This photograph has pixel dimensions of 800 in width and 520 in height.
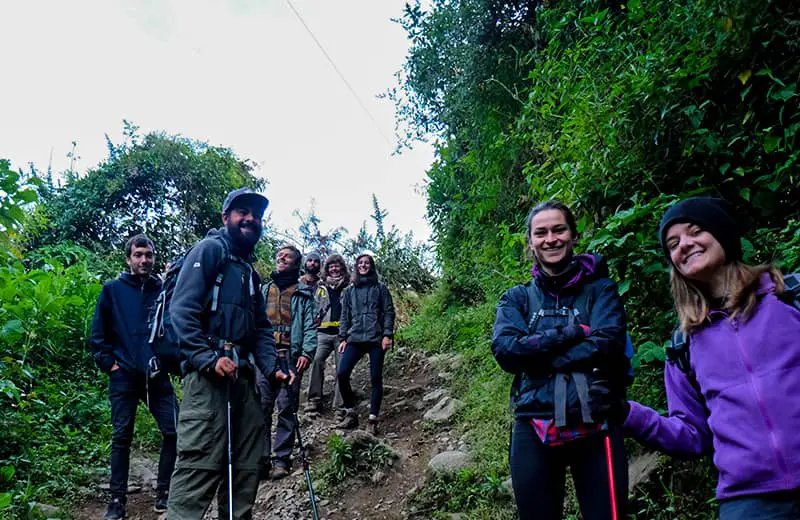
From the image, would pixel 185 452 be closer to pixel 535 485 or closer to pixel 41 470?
pixel 535 485

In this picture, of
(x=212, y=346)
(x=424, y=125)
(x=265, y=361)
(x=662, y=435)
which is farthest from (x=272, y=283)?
(x=424, y=125)

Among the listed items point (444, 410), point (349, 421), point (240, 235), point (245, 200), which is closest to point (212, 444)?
point (240, 235)

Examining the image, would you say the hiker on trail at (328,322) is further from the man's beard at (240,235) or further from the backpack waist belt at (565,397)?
the backpack waist belt at (565,397)

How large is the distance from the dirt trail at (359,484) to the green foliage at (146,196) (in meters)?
9.85

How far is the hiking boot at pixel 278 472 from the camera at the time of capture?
567cm

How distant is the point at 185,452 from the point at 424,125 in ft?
32.1

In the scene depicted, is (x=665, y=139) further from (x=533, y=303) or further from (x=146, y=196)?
(x=146, y=196)

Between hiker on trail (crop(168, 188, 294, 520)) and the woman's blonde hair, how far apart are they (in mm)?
2606

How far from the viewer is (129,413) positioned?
15.1 feet

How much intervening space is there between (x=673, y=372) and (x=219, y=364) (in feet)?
8.40

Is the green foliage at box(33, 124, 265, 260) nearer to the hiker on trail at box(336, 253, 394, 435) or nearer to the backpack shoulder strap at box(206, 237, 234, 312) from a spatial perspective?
the hiker on trail at box(336, 253, 394, 435)

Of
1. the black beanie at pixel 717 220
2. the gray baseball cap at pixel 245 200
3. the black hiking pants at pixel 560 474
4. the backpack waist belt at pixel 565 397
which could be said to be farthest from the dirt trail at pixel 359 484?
the black beanie at pixel 717 220

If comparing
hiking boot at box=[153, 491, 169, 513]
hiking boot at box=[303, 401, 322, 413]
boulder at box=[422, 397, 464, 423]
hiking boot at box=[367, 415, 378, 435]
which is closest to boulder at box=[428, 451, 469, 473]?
boulder at box=[422, 397, 464, 423]

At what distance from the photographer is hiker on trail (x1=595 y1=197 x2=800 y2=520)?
5.30 feet
